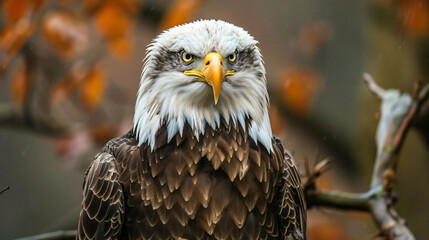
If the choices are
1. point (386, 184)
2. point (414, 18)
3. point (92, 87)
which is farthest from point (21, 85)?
point (414, 18)

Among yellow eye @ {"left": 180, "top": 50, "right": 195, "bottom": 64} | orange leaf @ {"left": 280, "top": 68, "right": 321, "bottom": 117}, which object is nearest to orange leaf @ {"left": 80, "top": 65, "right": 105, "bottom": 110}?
orange leaf @ {"left": 280, "top": 68, "right": 321, "bottom": 117}

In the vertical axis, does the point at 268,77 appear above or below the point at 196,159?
below

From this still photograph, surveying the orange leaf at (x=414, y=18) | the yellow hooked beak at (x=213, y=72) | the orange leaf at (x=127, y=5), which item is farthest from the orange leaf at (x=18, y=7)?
the orange leaf at (x=414, y=18)

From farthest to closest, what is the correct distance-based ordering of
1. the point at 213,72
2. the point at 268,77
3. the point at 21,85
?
the point at 268,77, the point at 21,85, the point at 213,72

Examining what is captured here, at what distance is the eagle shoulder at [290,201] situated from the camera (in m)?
2.92

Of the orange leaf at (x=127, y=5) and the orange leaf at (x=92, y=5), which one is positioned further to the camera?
the orange leaf at (x=127, y=5)

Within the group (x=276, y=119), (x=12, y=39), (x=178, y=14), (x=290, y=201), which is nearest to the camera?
(x=290, y=201)

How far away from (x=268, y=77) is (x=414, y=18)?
1.55 m

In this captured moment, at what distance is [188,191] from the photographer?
2.75m

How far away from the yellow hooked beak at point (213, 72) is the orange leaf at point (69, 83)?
2568 millimetres

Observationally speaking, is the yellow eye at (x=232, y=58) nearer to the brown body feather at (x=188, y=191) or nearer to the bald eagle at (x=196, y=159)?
the bald eagle at (x=196, y=159)

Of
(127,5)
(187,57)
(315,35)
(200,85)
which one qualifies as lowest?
(315,35)

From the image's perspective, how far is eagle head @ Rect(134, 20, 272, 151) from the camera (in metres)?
2.78

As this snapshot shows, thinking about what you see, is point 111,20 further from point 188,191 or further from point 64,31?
point 188,191
